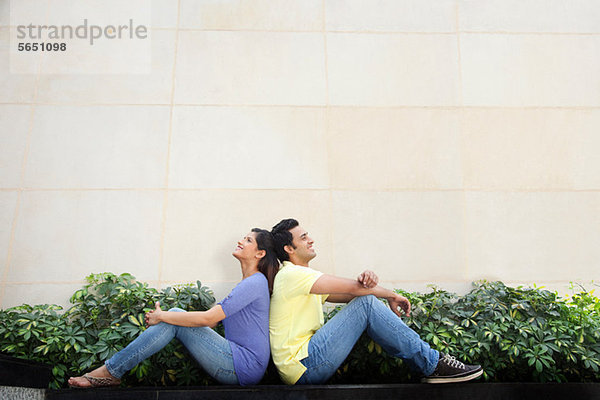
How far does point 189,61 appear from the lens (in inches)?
151

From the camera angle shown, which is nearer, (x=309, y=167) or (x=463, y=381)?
(x=463, y=381)

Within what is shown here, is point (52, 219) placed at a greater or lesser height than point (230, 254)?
greater

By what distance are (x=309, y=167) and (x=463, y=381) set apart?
1699mm

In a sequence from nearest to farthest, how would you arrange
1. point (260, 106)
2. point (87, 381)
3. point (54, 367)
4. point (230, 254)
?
point (87, 381) < point (54, 367) < point (230, 254) < point (260, 106)

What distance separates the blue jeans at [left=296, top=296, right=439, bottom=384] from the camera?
103 inches

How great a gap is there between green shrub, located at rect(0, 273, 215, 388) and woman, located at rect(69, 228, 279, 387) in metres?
0.25

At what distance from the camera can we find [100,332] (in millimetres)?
2967

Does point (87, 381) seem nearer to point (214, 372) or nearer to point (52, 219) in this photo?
point (214, 372)

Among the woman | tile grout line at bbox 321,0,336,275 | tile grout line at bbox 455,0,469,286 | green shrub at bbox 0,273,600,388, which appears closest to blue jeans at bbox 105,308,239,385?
the woman

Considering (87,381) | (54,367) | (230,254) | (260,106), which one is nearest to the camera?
(87,381)

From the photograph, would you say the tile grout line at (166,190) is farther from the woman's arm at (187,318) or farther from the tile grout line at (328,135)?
the tile grout line at (328,135)

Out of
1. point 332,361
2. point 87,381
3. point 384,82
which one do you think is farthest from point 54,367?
point 384,82

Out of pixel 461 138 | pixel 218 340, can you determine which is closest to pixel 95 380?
pixel 218 340

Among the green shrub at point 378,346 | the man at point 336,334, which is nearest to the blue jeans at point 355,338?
the man at point 336,334
